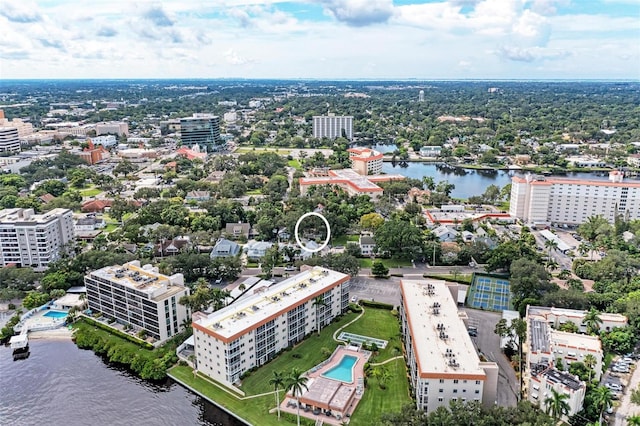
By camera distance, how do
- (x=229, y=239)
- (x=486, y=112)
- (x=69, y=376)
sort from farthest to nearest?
(x=486, y=112)
(x=229, y=239)
(x=69, y=376)

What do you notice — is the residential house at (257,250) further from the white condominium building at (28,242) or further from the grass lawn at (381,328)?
the white condominium building at (28,242)

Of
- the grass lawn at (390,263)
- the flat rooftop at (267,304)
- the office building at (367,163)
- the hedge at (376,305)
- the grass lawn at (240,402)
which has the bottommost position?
the grass lawn at (240,402)

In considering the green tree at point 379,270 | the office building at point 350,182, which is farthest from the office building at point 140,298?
the office building at point 350,182

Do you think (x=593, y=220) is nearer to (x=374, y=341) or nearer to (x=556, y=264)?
(x=556, y=264)

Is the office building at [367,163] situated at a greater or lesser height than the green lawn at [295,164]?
greater

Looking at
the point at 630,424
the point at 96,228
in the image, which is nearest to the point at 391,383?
the point at 630,424
